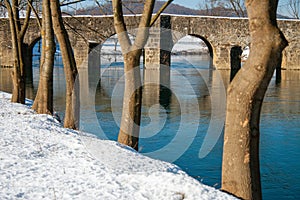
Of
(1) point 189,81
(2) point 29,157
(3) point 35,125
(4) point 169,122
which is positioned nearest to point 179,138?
(4) point 169,122

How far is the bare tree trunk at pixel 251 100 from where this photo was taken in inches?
156

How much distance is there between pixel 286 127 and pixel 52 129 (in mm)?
5869

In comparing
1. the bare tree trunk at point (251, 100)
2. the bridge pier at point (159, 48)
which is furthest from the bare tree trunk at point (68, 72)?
the bridge pier at point (159, 48)

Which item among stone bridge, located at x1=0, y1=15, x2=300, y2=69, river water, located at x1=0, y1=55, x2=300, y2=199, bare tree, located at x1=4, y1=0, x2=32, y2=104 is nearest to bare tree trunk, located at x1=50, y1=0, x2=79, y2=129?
river water, located at x1=0, y1=55, x2=300, y2=199

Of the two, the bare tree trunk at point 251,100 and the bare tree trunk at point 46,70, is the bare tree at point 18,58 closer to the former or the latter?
the bare tree trunk at point 46,70

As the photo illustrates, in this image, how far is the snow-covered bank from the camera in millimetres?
4215

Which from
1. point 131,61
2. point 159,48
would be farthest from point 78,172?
point 159,48

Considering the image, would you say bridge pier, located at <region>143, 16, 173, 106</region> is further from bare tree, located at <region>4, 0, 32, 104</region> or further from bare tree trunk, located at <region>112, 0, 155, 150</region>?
bare tree trunk, located at <region>112, 0, 155, 150</region>

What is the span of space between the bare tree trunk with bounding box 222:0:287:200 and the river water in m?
1.88

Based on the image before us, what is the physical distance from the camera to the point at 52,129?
7074 mm

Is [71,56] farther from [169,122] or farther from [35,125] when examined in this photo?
[169,122]

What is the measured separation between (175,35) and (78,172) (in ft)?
78.7

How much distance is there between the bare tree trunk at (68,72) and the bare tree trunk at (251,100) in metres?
4.11

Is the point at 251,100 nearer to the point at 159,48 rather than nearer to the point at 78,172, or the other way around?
the point at 78,172
